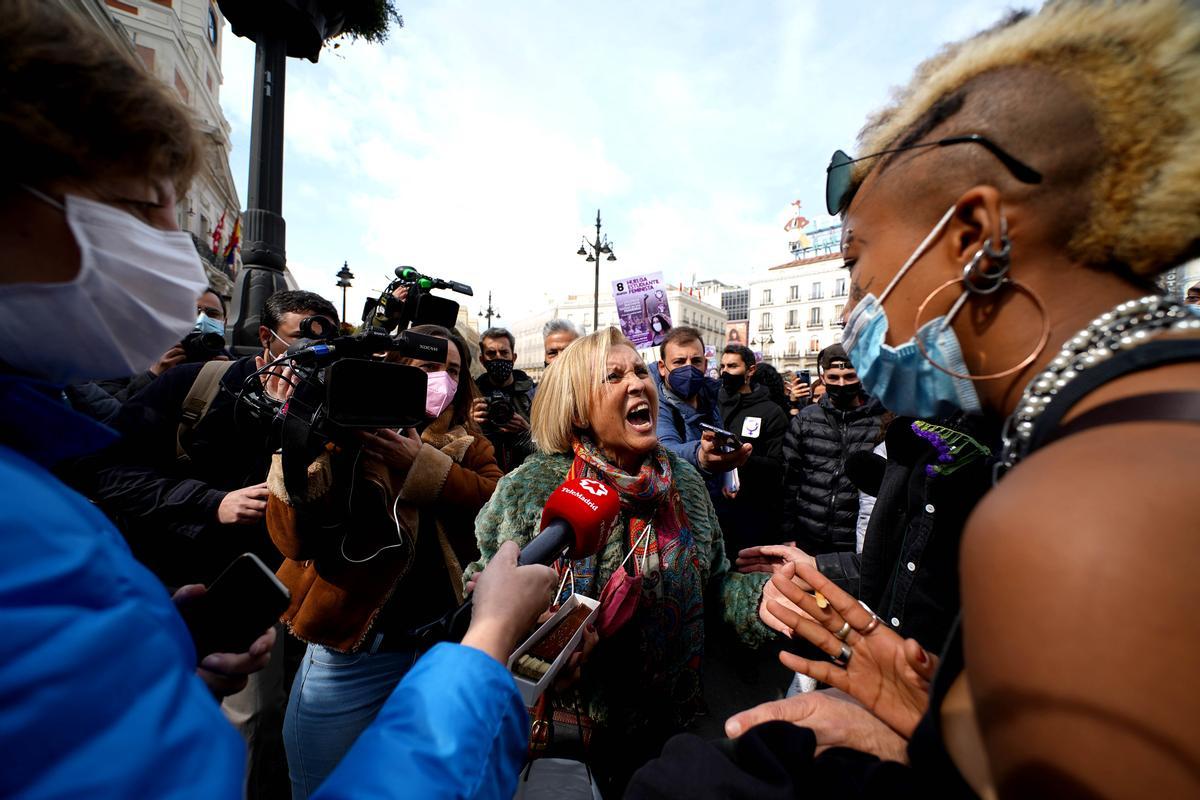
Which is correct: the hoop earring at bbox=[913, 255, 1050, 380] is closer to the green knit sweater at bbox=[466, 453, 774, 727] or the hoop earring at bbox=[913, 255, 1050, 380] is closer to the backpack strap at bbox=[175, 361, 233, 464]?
the green knit sweater at bbox=[466, 453, 774, 727]

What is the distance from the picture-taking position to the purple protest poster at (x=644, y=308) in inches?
282

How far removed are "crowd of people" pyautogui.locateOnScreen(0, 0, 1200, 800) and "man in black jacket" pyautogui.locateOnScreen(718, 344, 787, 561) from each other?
8.73ft

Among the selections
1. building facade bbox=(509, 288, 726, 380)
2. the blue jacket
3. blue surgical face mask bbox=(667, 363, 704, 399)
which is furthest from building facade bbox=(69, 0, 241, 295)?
building facade bbox=(509, 288, 726, 380)

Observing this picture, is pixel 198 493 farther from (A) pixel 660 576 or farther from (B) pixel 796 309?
(B) pixel 796 309

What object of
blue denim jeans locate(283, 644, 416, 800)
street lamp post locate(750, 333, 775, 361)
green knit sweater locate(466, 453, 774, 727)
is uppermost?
street lamp post locate(750, 333, 775, 361)

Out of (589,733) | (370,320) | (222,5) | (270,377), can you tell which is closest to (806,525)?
(589,733)

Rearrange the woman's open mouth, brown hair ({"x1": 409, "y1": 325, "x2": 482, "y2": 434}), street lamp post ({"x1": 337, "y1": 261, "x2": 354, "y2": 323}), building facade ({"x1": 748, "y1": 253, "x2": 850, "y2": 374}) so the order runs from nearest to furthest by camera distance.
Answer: the woman's open mouth, brown hair ({"x1": 409, "y1": 325, "x2": 482, "y2": 434}), street lamp post ({"x1": 337, "y1": 261, "x2": 354, "y2": 323}), building facade ({"x1": 748, "y1": 253, "x2": 850, "y2": 374})

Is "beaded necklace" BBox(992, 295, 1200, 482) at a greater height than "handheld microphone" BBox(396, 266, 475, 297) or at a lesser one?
lesser

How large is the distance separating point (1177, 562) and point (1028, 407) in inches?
→ 14.2

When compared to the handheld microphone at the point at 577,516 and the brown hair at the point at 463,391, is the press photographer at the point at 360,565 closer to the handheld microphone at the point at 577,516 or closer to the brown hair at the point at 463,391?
the handheld microphone at the point at 577,516

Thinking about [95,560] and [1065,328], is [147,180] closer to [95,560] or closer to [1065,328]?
[95,560]

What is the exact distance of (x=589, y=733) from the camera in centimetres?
198

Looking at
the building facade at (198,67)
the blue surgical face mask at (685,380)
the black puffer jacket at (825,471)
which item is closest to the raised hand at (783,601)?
the black puffer jacket at (825,471)

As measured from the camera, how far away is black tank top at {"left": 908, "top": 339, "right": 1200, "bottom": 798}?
59 centimetres
